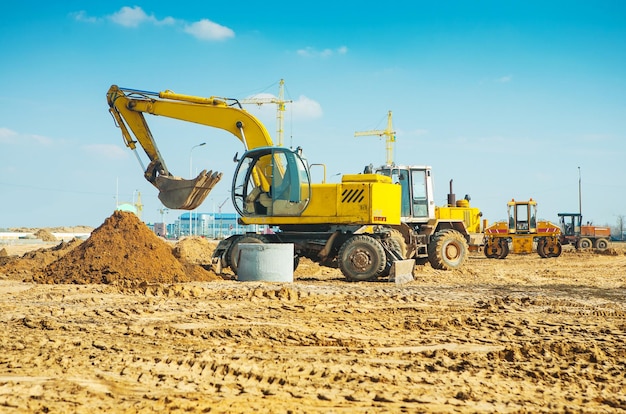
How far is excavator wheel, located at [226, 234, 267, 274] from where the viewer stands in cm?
1432

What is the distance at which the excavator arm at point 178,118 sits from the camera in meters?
15.6

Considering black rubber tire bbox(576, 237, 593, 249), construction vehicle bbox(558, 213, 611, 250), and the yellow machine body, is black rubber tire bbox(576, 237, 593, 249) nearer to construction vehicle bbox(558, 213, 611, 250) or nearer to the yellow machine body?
construction vehicle bbox(558, 213, 611, 250)

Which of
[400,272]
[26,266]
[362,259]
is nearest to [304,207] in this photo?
[362,259]

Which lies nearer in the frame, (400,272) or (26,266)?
(400,272)

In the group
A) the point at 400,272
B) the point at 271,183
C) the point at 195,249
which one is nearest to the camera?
the point at 400,272

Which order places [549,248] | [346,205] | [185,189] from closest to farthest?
[346,205] < [185,189] < [549,248]

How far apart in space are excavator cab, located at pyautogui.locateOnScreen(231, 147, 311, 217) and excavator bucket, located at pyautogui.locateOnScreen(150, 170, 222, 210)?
1.04 m

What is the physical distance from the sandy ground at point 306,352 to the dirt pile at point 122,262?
6.24 ft

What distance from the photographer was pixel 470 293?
461 inches

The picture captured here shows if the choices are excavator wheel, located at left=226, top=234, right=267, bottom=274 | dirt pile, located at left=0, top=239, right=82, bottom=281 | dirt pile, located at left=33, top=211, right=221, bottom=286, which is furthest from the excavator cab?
dirt pile, located at left=0, top=239, right=82, bottom=281

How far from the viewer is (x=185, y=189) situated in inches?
611

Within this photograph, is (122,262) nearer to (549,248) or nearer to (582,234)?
(549,248)

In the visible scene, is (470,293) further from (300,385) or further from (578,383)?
(300,385)

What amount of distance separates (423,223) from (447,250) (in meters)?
1.14
